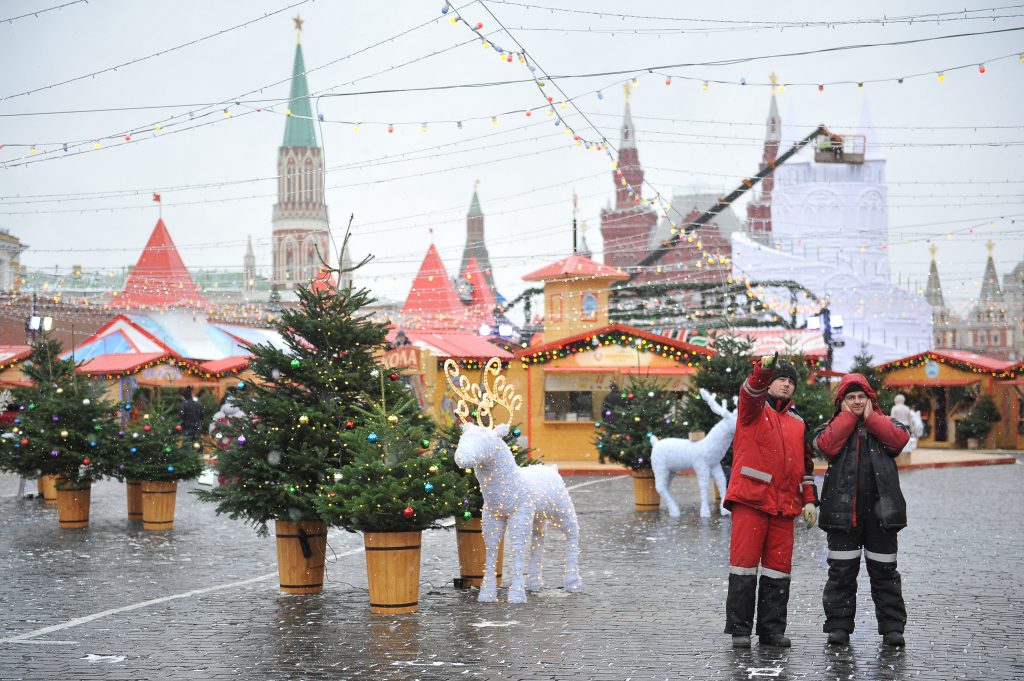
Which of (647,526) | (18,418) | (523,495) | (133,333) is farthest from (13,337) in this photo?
(523,495)

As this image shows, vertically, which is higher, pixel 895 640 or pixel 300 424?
pixel 300 424

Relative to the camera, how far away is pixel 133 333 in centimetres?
4028

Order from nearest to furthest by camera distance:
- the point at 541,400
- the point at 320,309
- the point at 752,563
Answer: the point at 752,563
the point at 320,309
the point at 541,400

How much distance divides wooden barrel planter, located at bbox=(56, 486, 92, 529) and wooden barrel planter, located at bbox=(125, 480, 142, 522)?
956mm

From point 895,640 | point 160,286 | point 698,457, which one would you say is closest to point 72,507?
point 698,457

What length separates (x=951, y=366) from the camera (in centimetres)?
4225

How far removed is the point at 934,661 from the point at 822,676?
872mm

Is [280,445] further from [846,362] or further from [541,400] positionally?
[846,362]

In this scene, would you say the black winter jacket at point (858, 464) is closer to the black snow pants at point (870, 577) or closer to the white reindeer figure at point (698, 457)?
the black snow pants at point (870, 577)

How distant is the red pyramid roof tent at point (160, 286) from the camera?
4422 centimetres

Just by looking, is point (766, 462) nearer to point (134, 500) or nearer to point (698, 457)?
point (698, 457)

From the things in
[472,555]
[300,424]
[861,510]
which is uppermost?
[300,424]

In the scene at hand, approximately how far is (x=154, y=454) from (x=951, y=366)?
3269cm

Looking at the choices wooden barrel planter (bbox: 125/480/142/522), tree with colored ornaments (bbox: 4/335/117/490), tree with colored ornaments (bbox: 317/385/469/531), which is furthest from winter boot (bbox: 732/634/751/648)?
wooden barrel planter (bbox: 125/480/142/522)
